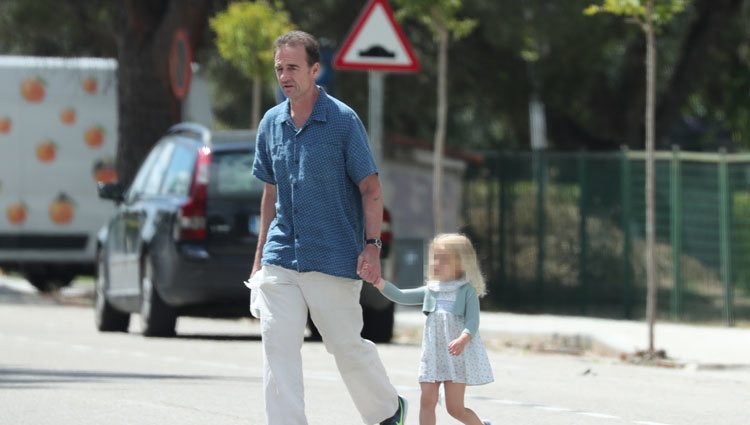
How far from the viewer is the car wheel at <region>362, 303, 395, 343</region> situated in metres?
16.1

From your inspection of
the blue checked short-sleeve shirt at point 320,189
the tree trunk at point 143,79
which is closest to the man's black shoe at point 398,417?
the blue checked short-sleeve shirt at point 320,189

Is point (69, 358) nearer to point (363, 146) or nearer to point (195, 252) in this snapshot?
point (195, 252)

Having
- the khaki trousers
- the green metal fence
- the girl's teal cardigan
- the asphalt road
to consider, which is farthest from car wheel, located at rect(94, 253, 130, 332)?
the khaki trousers

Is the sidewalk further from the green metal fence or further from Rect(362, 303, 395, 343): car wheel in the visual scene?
Rect(362, 303, 395, 343): car wheel

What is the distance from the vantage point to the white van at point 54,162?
24.8 m

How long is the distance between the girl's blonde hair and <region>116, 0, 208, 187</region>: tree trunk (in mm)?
15366

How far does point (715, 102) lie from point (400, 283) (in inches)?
492

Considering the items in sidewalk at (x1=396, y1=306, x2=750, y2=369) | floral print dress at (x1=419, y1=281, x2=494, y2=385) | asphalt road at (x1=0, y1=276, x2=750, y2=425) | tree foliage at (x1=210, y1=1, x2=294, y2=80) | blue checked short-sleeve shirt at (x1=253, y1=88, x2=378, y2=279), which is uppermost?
tree foliage at (x1=210, y1=1, x2=294, y2=80)

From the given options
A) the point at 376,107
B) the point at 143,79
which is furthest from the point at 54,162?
the point at 376,107

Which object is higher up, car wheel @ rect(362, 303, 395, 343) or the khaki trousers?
the khaki trousers

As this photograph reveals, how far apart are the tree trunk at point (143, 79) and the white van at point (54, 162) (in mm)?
1161

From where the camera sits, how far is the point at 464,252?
8.41 metres

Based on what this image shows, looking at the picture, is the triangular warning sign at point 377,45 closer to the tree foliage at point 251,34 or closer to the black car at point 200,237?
the black car at point 200,237

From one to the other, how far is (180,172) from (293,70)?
320 inches
